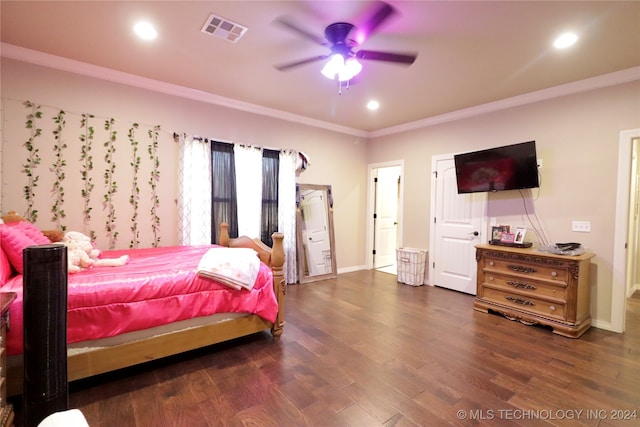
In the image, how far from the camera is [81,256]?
235 centimetres

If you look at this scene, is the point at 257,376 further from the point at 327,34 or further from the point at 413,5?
the point at 413,5

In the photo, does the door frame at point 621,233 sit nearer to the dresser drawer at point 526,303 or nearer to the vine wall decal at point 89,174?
the dresser drawer at point 526,303

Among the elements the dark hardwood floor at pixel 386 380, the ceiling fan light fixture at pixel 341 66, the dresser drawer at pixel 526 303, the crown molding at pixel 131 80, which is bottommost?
the dark hardwood floor at pixel 386 380

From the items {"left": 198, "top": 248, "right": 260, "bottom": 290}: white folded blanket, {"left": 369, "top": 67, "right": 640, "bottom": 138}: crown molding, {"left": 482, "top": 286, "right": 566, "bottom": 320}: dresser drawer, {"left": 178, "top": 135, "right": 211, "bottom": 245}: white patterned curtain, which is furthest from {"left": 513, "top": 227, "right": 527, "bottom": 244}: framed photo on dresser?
{"left": 178, "top": 135, "right": 211, "bottom": 245}: white patterned curtain

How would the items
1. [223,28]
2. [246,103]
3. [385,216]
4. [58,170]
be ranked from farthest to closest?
1. [385,216]
2. [246,103]
3. [58,170]
4. [223,28]

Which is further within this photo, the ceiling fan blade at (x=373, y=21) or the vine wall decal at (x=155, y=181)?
the vine wall decal at (x=155, y=181)

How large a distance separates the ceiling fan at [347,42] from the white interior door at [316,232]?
263cm

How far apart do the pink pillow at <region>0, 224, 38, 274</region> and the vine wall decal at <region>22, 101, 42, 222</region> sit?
1.09 m

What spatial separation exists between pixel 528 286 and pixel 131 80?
5.05 meters

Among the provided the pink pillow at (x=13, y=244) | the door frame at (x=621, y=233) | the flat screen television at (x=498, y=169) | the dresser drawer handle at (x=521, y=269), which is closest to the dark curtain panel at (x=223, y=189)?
the pink pillow at (x=13, y=244)

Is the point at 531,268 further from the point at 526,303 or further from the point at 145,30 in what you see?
the point at 145,30

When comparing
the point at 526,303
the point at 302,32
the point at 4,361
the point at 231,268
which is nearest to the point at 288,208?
the point at 231,268

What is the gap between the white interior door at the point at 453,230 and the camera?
13.9 feet

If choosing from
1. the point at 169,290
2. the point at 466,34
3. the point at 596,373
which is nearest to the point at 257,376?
the point at 169,290
